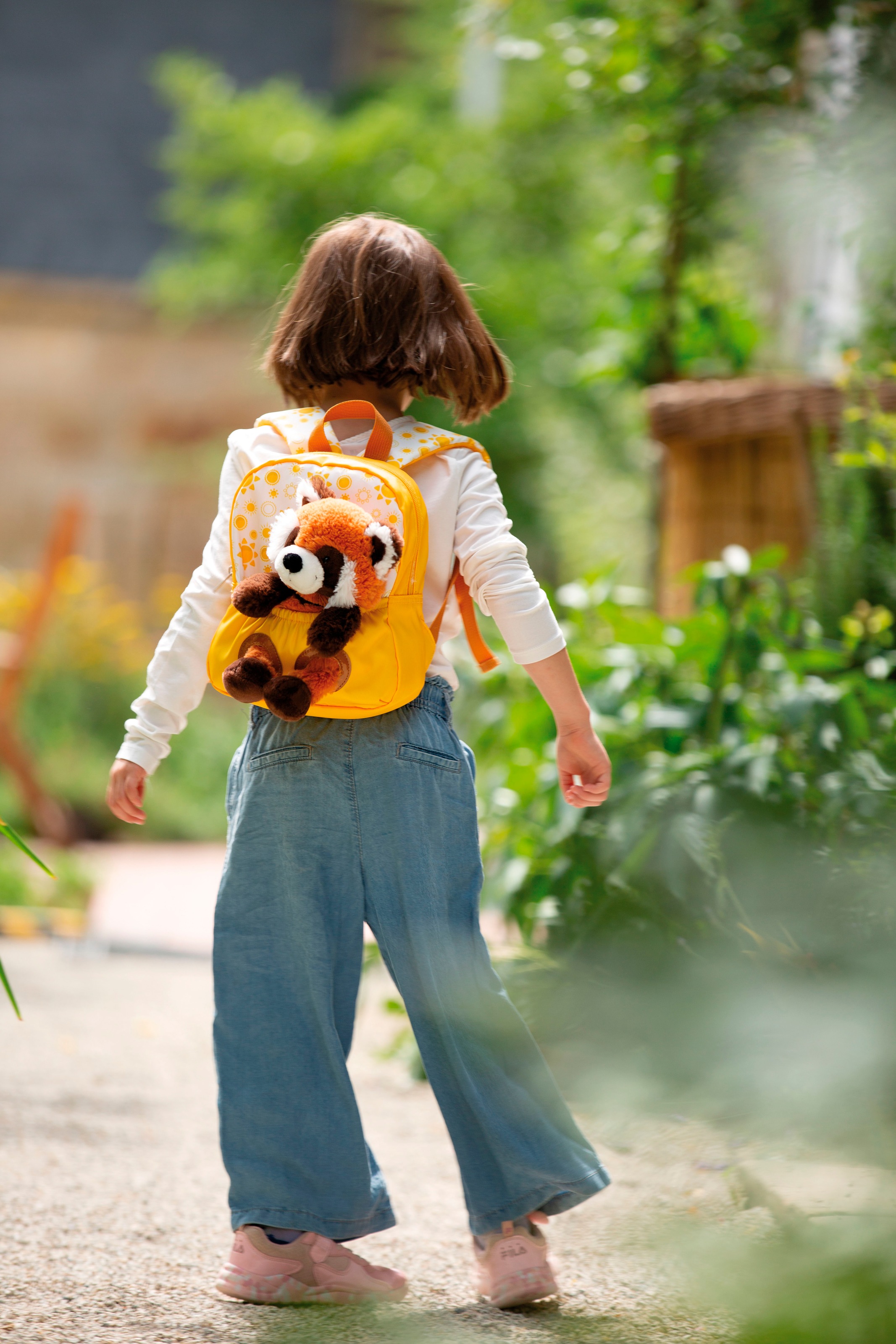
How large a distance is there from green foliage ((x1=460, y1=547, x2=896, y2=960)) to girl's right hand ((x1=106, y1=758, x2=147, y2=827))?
83 centimetres

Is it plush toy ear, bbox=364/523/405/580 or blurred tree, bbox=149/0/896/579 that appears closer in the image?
plush toy ear, bbox=364/523/405/580

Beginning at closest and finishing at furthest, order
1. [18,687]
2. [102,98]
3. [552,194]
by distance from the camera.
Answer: [18,687], [552,194], [102,98]

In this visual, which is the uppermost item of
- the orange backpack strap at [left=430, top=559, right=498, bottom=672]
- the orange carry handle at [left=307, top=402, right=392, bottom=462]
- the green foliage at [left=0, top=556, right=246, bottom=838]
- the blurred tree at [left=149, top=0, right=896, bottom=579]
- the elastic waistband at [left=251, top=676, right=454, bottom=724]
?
the blurred tree at [left=149, top=0, right=896, bottom=579]

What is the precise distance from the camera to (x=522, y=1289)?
1.41 m

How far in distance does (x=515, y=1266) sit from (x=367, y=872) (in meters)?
0.49

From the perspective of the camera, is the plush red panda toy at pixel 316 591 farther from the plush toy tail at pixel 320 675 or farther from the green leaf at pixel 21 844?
the green leaf at pixel 21 844

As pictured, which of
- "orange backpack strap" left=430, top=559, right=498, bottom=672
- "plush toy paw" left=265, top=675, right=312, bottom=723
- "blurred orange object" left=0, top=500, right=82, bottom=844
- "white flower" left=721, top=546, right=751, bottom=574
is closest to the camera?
"plush toy paw" left=265, top=675, right=312, bottom=723

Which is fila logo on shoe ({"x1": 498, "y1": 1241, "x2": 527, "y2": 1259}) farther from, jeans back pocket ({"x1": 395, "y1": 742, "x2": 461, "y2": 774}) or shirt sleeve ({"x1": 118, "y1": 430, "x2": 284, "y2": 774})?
shirt sleeve ({"x1": 118, "y1": 430, "x2": 284, "y2": 774})

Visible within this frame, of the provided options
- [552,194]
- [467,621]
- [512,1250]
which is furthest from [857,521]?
[552,194]

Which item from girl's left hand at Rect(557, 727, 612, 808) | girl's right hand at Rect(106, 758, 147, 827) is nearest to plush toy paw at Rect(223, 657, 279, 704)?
girl's right hand at Rect(106, 758, 147, 827)

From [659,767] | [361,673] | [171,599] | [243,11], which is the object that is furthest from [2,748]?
[243,11]

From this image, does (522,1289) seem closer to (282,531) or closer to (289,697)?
(289,697)

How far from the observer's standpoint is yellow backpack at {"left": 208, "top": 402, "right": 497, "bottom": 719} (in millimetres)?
1347

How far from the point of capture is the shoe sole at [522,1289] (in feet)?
4.63
